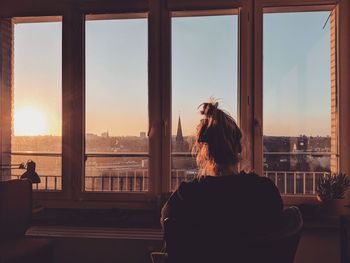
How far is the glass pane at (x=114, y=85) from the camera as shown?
3209 mm

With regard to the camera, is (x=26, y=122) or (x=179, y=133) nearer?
(x=179, y=133)

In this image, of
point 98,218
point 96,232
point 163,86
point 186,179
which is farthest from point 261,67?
point 96,232

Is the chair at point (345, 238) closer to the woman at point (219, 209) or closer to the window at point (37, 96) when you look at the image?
the woman at point (219, 209)

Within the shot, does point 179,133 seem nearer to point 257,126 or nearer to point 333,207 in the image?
point 257,126

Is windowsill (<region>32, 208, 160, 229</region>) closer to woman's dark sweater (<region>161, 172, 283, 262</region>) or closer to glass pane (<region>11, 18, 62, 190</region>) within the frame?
glass pane (<region>11, 18, 62, 190</region>)

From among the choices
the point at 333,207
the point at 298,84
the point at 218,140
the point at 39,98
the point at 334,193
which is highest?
the point at 298,84

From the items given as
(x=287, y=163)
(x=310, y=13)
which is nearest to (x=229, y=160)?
(x=287, y=163)

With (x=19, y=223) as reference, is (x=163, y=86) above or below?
above

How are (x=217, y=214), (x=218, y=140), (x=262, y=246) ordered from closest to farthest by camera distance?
(x=262, y=246) → (x=217, y=214) → (x=218, y=140)

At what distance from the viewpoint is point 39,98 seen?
3365 millimetres

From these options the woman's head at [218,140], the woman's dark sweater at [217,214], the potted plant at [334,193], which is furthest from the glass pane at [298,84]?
the woman's dark sweater at [217,214]

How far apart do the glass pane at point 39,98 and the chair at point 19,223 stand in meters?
0.48

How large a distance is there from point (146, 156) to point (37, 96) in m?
1.16

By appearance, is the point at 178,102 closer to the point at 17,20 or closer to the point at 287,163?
the point at 287,163
